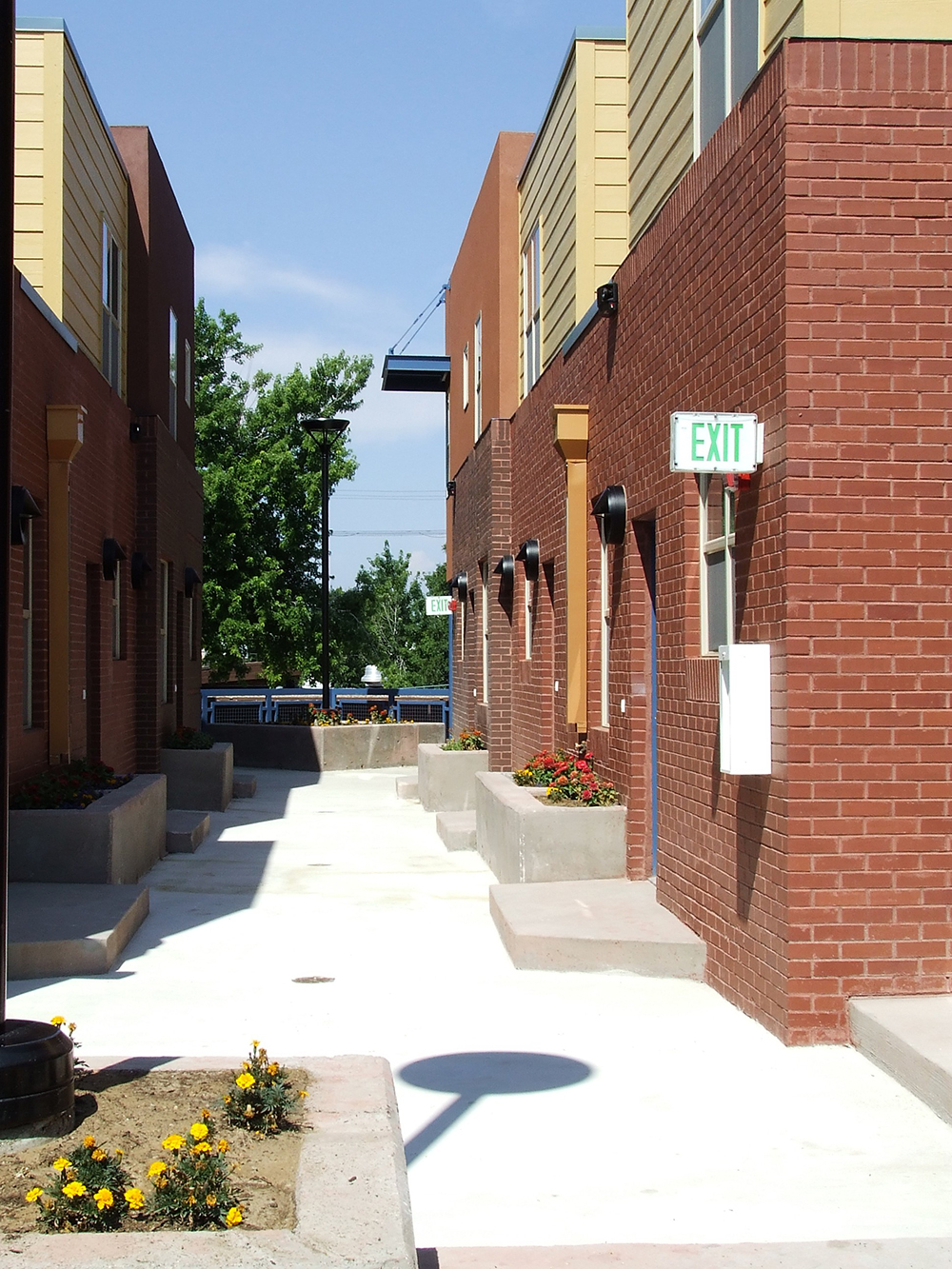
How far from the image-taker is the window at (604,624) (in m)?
11.3

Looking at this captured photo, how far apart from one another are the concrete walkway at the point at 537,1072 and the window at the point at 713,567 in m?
2.00

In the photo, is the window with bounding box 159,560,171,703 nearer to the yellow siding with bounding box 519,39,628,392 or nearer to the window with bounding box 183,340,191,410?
the window with bounding box 183,340,191,410

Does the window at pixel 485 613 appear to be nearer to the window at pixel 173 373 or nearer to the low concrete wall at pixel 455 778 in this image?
the low concrete wall at pixel 455 778

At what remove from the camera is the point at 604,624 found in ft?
37.6

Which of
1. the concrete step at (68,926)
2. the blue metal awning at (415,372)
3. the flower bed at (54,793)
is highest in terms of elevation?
the blue metal awning at (415,372)

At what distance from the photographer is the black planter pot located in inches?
154

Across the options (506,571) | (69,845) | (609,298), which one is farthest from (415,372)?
(69,845)

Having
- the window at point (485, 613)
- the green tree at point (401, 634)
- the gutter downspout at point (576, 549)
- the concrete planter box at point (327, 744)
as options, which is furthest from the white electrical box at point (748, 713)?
the green tree at point (401, 634)

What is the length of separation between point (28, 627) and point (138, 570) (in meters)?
4.65

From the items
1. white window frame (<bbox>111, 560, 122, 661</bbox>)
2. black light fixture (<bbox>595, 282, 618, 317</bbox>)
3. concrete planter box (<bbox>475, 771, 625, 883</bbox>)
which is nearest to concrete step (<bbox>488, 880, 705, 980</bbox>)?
concrete planter box (<bbox>475, 771, 625, 883</bbox>)

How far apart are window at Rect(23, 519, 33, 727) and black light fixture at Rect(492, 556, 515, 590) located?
6250mm

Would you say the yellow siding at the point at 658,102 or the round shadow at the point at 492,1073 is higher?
the yellow siding at the point at 658,102

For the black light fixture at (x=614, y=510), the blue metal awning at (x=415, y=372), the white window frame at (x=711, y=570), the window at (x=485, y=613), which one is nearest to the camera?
the white window frame at (x=711, y=570)

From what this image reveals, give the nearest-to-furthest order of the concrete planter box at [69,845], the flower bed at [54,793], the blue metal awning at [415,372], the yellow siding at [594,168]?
1. the concrete planter box at [69,845]
2. the flower bed at [54,793]
3. the yellow siding at [594,168]
4. the blue metal awning at [415,372]
